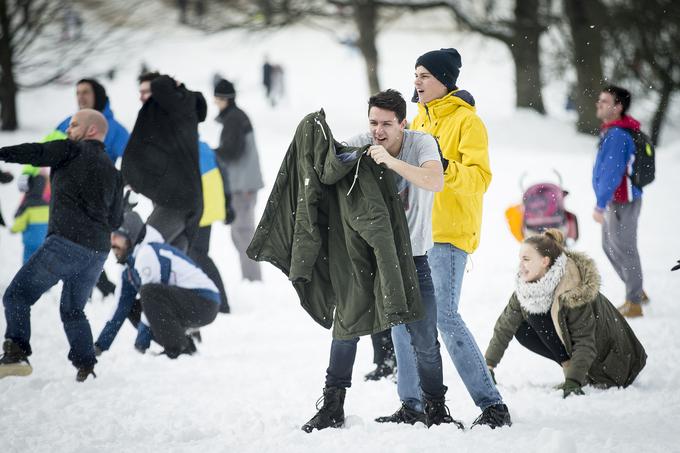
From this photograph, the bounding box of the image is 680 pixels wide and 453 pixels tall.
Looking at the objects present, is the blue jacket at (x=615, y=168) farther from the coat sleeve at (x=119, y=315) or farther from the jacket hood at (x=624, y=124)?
the coat sleeve at (x=119, y=315)

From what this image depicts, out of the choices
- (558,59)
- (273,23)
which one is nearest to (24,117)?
→ (273,23)

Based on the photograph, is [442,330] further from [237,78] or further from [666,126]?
[237,78]

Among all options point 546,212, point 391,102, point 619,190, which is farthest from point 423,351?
point 546,212

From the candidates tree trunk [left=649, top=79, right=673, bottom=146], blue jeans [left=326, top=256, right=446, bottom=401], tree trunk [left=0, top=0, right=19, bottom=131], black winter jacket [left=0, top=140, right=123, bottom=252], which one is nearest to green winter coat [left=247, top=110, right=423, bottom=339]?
blue jeans [left=326, top=256, right=446, bottom=401]

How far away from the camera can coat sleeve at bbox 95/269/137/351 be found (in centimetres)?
618

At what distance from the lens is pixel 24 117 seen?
2428 centimetres

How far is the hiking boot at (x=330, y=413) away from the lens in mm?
4152

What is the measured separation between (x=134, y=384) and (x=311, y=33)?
4004 centimetres

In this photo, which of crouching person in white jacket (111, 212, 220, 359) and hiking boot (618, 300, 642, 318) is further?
hiking boot (618, 300, 642, 318)

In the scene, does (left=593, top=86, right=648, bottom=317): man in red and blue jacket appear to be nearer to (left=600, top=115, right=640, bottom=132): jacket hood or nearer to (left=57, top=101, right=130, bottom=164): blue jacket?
(left=600, top=115, right=640, bottom=132): jacket hood

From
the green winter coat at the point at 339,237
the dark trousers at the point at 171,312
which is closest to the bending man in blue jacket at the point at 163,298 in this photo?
the dark trousers at the point at 171,312

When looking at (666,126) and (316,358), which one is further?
(666,126)

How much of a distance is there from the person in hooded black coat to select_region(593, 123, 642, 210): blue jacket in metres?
3.23

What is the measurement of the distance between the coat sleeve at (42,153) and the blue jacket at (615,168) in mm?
4044
